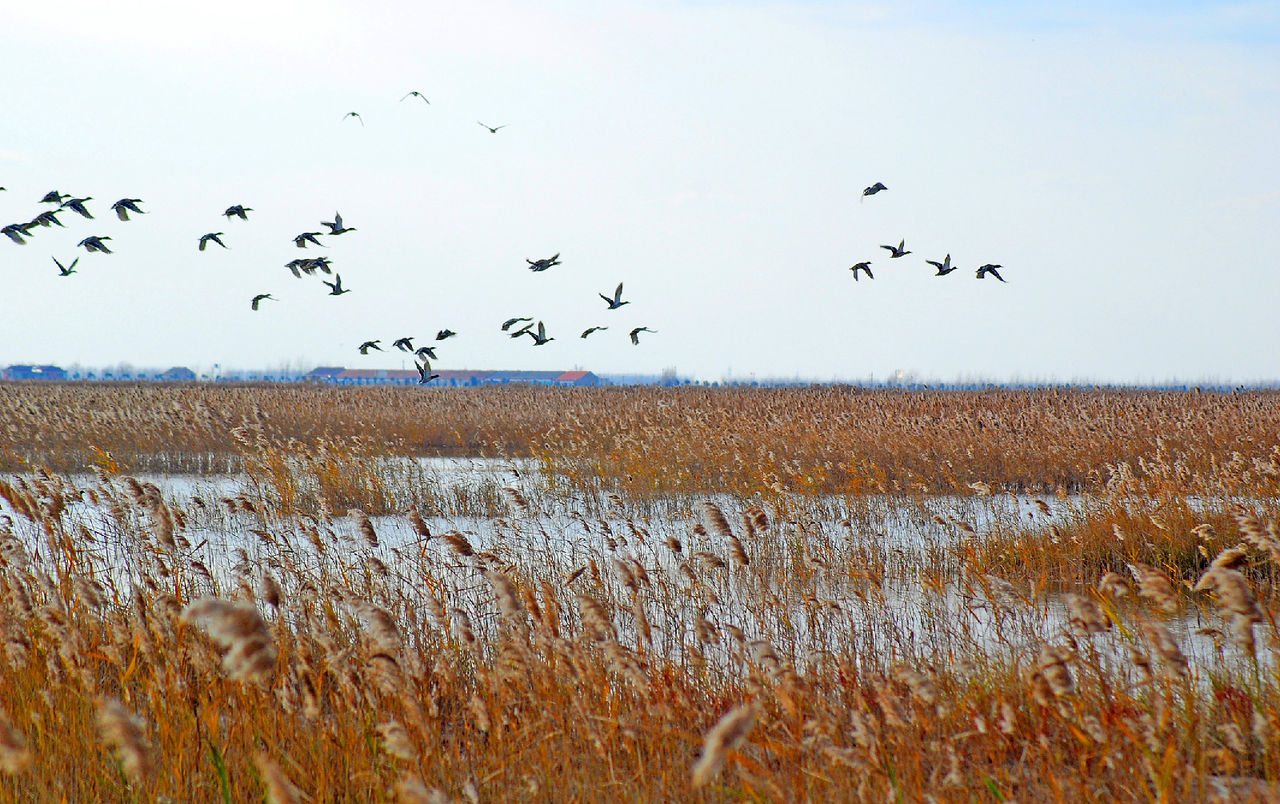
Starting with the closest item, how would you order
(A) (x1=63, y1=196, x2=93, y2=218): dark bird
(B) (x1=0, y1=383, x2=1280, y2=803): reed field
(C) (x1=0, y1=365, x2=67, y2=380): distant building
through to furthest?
(B) (x1=0, y1=383, x2=1280, y2=803): reed field
(A) (x1=63, y1=196, x2=93, y2=218): dark bird
(C) (x1=0, y1=365, x2=67, y2=380): distant building

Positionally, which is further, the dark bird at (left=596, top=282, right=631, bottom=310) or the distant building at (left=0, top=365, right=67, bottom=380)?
the distant building at (left=0, top=365, right=67, bottom=380)

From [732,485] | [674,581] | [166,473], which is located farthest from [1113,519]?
[166,473]

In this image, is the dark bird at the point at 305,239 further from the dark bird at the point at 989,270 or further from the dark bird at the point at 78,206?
the dark bird at the point at 989,270

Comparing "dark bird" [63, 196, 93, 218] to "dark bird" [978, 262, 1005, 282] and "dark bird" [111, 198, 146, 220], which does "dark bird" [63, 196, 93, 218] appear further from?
"dark bird" [978, 262, 1005, 282]

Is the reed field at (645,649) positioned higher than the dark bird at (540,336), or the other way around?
the dark bird at (540,336)

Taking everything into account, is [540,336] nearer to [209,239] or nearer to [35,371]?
[209,239]

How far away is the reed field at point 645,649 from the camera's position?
3025 millimetres

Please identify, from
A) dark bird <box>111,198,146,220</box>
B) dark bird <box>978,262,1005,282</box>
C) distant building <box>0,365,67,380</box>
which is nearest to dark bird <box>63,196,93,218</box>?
dark bird <box>111,198,146,220</box>

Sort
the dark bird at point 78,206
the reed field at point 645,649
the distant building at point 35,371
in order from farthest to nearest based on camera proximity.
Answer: the distant building at point 35,371 → the dark bird at point 78,206 → the reed field at point 645,649

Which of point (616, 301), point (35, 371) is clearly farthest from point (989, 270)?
point (35, 371)

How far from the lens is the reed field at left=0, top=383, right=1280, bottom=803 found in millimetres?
3025

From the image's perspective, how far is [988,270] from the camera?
9.27 m

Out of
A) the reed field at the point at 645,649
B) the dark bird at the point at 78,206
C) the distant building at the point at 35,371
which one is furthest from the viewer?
the distant building at the point at 35,371

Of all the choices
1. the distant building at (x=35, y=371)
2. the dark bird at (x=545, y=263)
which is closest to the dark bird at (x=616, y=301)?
the dark bird at (x=545, y=263)
